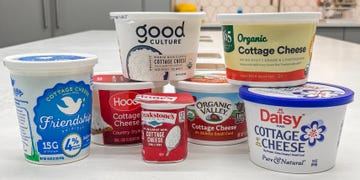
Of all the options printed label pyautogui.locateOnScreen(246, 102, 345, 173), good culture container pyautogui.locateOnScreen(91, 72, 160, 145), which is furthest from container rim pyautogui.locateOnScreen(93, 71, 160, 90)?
printed label pyautogui.locateOnScreen(246, 102, 345, 173)

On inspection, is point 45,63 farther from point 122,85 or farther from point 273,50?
point 273,50

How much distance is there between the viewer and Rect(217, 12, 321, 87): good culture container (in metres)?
0.67

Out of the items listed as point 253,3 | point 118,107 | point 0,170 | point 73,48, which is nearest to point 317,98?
point 118,107

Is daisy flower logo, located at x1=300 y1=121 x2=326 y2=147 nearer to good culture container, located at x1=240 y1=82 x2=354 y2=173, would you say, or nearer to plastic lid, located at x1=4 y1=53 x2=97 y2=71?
good culture container, located at x1=240 y1=82 x2=354 y2=173

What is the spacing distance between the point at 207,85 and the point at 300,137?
19 centimetres

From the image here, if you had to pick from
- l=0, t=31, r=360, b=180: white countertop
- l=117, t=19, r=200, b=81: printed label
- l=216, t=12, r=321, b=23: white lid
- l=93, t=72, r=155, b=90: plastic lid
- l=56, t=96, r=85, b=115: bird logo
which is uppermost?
l=216, t=12, r=321, b=23: white lid

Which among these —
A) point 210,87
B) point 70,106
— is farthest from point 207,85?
point 70,106

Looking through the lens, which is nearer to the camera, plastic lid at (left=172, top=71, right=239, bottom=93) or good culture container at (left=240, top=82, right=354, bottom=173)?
good culture container at (left=240, top=82, right=354, bottom=173)

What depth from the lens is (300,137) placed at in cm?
60

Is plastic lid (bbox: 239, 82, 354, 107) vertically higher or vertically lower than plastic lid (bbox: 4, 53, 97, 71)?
lower

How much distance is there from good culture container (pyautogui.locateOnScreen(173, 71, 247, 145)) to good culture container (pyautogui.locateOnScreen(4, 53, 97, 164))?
19 cm

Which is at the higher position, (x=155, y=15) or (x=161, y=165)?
(x=155, y=15)

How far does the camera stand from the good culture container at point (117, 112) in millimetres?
712

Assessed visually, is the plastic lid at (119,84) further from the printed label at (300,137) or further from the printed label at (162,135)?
the printed label at (300,137)
